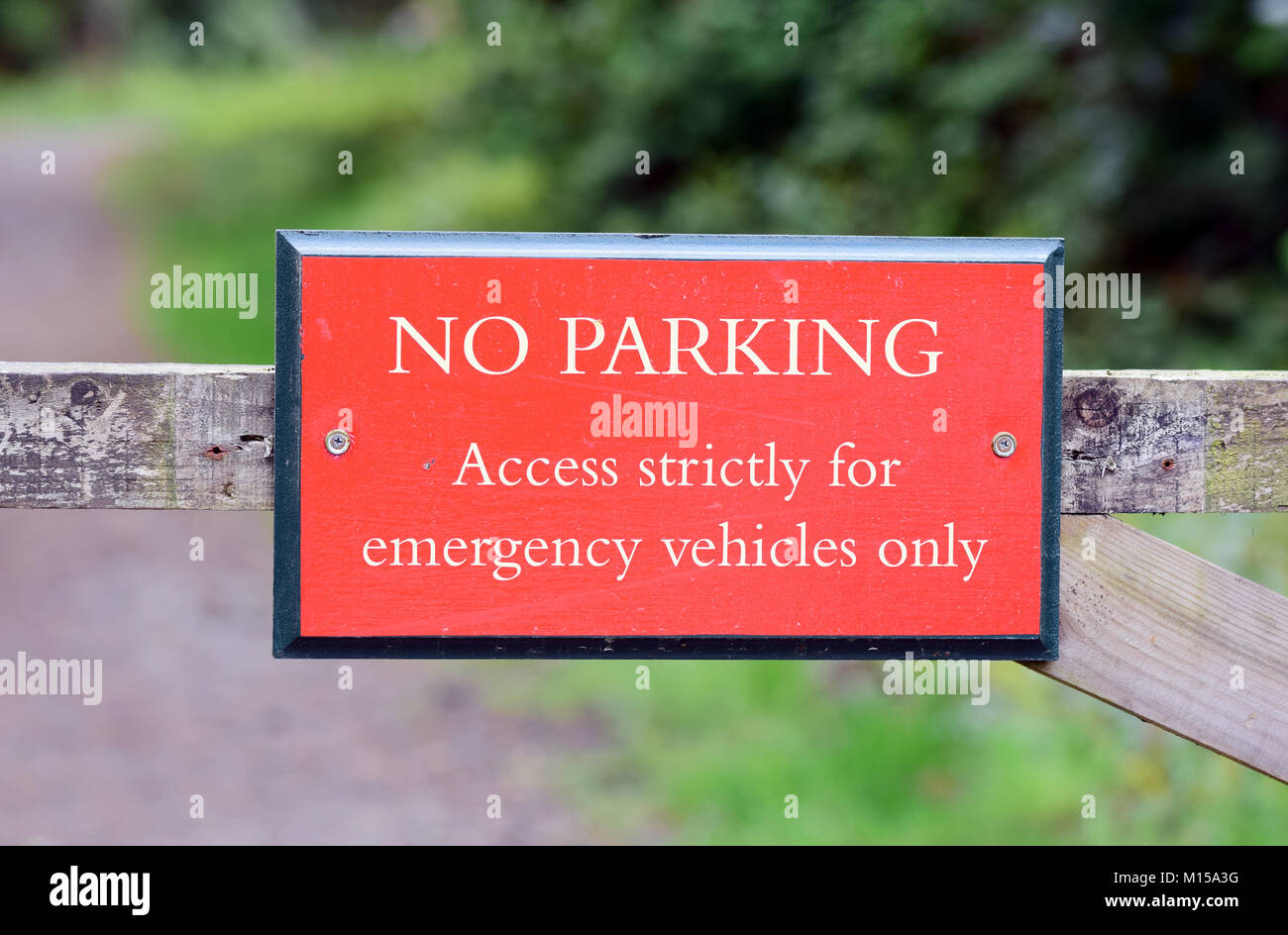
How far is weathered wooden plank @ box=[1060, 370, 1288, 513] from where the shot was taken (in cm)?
149

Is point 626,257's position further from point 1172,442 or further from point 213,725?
point 213,725

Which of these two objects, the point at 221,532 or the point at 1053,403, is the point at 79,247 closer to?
the point at 221,532

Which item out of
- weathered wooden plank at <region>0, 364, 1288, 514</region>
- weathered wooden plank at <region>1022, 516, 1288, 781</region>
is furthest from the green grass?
weathered wooden plank at <region>0, 364, 1288, 514</region>

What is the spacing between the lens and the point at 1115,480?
4.91 feet

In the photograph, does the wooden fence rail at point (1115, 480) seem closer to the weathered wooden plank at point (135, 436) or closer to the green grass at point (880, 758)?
the weathered wooden plank at point (135, 436)

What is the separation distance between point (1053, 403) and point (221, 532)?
20.2ft

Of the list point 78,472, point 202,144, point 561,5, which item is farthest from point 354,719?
point 202,144

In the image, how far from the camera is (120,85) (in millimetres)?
20688

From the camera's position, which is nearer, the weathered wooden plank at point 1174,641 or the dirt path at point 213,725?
the weathered wooden plank at point 1174,641

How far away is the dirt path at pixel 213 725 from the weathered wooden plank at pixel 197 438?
8.66 feet

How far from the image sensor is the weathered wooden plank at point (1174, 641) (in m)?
1.51

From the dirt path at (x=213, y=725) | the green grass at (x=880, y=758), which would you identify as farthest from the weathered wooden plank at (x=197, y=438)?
the dirt path at (x=213, y=725)

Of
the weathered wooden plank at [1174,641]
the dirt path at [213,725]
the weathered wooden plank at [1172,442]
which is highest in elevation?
the weathered wooden plank at [1172,442]

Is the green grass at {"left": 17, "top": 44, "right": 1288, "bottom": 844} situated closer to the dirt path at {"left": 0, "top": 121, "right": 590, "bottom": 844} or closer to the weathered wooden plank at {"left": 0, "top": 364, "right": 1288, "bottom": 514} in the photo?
the dirt path at {"left": 0, "top": 121, "right": 590, "bottom": 844}
